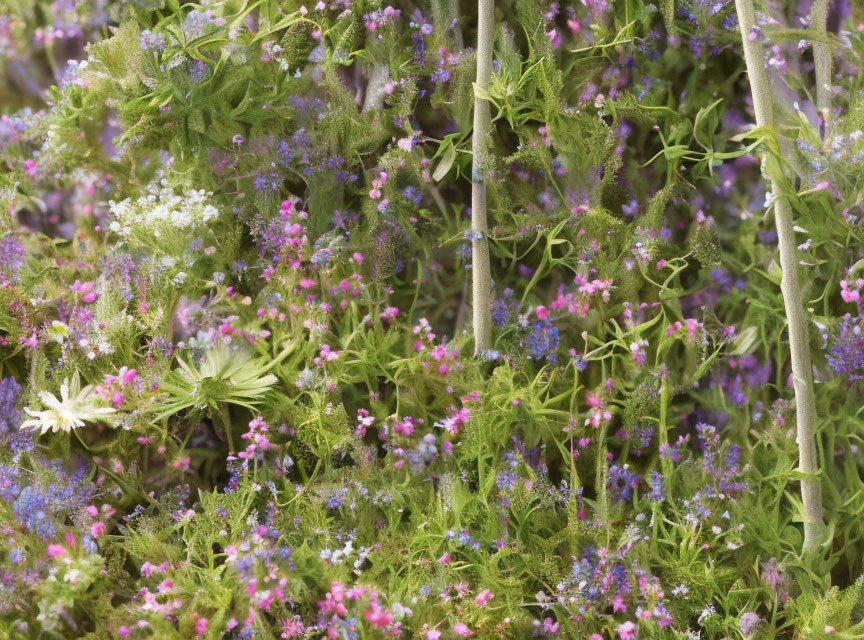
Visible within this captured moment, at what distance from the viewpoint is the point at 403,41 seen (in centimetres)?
170

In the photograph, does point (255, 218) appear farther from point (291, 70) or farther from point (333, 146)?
point (291, 70)

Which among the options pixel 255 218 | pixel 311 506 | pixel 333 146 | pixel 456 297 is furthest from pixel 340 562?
pixel 333 146

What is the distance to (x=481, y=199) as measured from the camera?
63.8 inches

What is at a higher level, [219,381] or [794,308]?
[219,381]

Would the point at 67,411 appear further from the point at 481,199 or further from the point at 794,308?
the point at 794,308

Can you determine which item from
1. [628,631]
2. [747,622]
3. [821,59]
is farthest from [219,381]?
[821,59]

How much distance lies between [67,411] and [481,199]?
0.90 meters

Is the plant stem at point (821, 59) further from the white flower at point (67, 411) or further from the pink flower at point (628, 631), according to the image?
the white flower at point (67, 411)

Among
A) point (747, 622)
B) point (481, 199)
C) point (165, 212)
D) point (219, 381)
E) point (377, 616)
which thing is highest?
point (165, 212)

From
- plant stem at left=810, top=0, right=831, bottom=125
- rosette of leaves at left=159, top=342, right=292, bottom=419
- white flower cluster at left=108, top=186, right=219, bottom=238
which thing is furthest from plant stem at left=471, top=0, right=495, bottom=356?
plant stem at left=810, top=0, right=831, bottom=125

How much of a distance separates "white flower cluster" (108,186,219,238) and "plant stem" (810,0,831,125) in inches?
48.2

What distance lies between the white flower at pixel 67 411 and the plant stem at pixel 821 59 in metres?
1.49

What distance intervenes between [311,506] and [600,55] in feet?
3.52

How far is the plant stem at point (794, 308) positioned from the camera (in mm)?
1396
